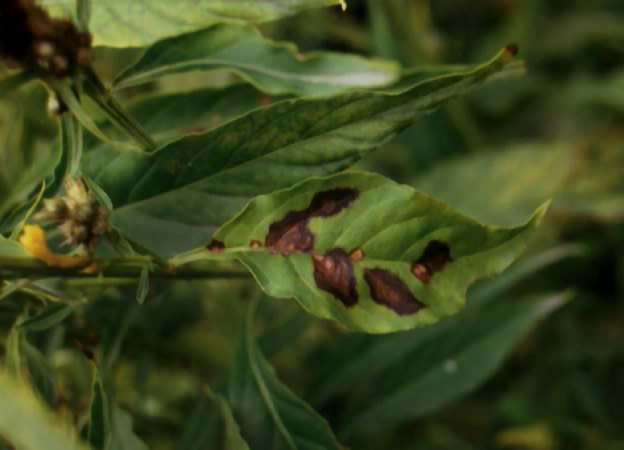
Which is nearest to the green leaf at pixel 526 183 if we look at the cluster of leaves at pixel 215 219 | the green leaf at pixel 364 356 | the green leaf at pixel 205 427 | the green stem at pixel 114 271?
the green leaf at pixel 364 356

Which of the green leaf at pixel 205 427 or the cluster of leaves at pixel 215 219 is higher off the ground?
the cluster of leaves at pixel 215 219

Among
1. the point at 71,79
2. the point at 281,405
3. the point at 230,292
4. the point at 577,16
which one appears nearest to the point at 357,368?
the point at 230,292

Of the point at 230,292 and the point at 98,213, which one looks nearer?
the point at 98,213

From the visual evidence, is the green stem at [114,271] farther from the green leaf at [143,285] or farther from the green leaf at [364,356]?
the green leaf at [364,356]

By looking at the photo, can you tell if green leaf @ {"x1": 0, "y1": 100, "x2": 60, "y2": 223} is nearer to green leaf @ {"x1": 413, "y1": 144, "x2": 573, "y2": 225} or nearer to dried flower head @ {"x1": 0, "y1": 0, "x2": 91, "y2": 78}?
dried flower head @ {"x1": 0, "y1": 0, "x2": 91, "y2": 78}

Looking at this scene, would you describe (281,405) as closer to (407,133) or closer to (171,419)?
(171,419)

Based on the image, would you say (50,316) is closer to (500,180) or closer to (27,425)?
(27,425)

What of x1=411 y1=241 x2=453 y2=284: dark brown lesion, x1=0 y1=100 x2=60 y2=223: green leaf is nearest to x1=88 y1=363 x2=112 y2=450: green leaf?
x1=411 y1=241 x2=453 y2=284: dark brown lesion
